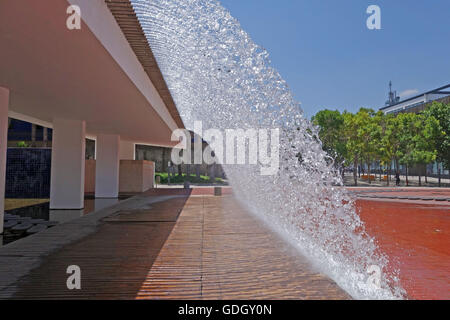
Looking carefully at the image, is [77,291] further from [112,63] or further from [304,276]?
[112,63]

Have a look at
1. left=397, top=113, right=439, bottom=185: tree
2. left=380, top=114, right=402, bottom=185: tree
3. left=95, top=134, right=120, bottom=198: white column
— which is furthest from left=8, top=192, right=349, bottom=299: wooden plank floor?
left=380, top=114, right=402, bottom=185: tree

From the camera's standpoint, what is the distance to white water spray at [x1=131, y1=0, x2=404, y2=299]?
484 centimetres

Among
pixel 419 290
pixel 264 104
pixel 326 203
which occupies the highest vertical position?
pixel 264 104

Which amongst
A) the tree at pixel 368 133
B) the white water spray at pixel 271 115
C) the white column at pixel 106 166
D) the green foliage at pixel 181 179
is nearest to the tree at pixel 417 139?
the tree at pixel 368 133

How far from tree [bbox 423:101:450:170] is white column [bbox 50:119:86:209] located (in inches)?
1028

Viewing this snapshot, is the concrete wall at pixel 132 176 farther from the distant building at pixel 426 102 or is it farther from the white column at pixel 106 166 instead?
the distant building at pixel 426 102

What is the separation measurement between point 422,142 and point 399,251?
960 inches

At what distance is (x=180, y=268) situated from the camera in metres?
3.79

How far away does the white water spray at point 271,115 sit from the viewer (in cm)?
484

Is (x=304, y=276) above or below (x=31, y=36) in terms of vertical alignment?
below
